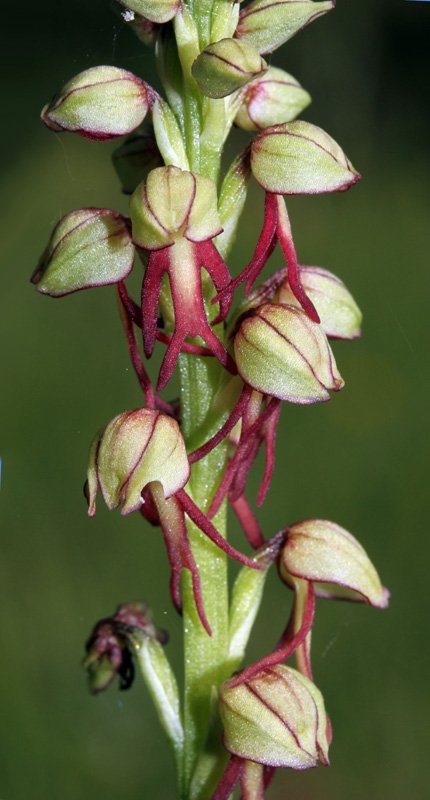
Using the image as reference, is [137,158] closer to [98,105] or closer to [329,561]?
[98,105]

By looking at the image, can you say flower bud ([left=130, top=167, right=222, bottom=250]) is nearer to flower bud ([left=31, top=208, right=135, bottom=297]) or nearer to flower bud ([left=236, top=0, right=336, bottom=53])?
flower bud ([left=31, top=208, right=135, bottom=297])

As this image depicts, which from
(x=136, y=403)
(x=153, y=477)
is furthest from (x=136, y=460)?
(x=136, y=403)

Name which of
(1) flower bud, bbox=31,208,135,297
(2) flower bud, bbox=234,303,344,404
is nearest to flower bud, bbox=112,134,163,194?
(1) flower bud, bbox=31,208,135,297

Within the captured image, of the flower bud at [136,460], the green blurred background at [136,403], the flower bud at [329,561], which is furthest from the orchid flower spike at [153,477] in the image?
the green blurred background at [136,403]

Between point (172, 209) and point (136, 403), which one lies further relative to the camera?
point (136, 403)

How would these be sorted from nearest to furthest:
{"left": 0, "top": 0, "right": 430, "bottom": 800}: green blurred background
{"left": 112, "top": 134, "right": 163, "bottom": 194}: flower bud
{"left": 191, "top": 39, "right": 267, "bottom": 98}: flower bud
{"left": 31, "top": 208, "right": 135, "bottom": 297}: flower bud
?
{"left": 191, "top": 39, "right": 267, "bottom": 98}: flower bud
{"left": 31, "top": 208, "right": 135, "bottom": 297}: flower bud
{"left": 112, "top": 134, "right": 163, "bottom": 194}: flower bud
{"left": 0, "top": 0, "right": 430, "bottom": 800}: green blurred background

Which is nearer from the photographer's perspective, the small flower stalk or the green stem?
the small flower stalk

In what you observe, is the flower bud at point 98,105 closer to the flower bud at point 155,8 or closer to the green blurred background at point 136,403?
the flower bud at point 155,8

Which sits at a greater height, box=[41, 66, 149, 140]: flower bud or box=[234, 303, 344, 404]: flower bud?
box=[41, 66, 149, 140]: flower bud
